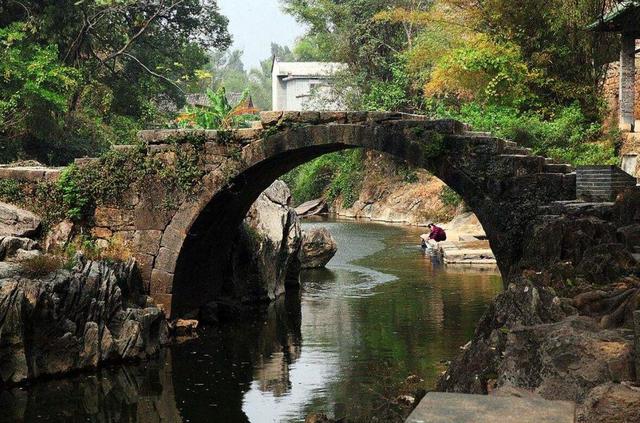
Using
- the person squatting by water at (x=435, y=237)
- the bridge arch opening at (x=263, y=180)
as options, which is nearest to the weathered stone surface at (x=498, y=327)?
the bridge arch opening at (x=263, y=180)

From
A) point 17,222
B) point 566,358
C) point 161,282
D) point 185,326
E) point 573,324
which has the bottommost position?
point 185,326

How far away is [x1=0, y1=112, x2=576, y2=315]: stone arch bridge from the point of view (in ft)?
39.5

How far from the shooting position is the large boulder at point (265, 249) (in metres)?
17.4

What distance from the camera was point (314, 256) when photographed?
2223cm

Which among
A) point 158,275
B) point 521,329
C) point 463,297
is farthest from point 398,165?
point 521,329

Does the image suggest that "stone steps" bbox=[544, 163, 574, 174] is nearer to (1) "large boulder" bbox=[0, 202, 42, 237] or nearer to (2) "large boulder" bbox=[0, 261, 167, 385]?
(2) "large boulder" bbox=[0, 261, 167, 385]

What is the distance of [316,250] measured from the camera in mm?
22281

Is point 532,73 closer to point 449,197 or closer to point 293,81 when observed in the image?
Result: point 449,197

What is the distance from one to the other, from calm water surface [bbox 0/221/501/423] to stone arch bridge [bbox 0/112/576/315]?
1.34 m

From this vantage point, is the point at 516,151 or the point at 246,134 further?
the point at 246,134

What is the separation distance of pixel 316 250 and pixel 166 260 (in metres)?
7.96

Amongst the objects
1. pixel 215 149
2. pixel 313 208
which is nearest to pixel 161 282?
pixel 215 149

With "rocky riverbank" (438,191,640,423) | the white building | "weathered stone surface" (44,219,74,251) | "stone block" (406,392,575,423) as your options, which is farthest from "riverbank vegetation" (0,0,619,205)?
the white building

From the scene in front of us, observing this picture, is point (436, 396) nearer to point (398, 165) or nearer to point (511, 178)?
point (511, 178)
